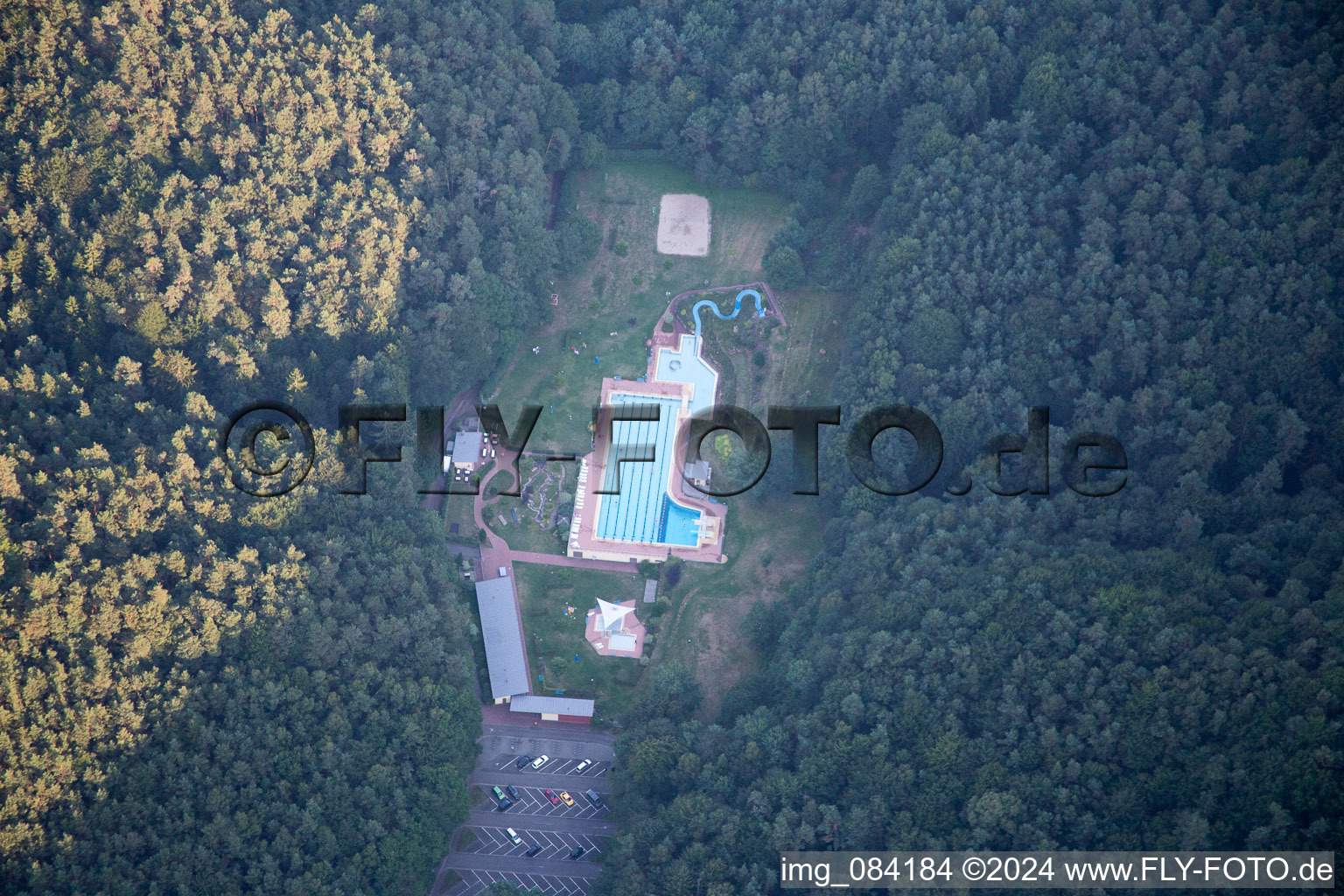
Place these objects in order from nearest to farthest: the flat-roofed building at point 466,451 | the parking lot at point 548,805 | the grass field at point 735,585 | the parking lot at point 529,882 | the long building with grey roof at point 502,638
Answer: the parking lot at point 529,882 < the parking lot at point 548,805 < the long building with grey roof at point 502,638 < the grass field at point 735,585 < the flat-roofed building at point 466,451

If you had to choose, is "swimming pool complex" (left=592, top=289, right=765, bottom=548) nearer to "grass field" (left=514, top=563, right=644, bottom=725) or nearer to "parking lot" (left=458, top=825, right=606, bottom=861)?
"grass field" (left=514, top=563, right=644, bottom=725)

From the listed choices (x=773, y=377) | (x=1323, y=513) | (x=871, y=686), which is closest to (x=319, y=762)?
(x=871, y=686)

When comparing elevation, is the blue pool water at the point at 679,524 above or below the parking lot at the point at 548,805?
above

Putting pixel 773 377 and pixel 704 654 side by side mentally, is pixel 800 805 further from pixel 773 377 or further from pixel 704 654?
pixel 773 377

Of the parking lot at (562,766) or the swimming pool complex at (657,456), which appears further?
the swimming pool complex at (657,456)

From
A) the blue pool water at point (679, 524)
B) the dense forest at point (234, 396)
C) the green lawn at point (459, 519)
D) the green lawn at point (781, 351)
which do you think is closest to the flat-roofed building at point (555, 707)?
the dense forest at point (234, 396)

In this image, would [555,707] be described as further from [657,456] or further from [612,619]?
[657,456]

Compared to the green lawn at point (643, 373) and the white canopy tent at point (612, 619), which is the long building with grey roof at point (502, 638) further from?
the white canopy tent at point (612, 619)
